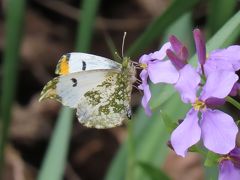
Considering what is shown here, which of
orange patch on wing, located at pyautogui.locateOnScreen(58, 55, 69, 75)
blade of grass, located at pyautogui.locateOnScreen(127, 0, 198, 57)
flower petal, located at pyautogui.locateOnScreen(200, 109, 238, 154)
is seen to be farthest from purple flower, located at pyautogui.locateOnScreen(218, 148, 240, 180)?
blade of grass, located at pyautogui.locateOnScreen(127, 0, 198, 57)

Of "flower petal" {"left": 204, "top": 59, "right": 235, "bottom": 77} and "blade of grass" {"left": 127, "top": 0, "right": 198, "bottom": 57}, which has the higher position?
"blade of grass" {"left": 127, "top": 0, "right": 198, "bottom": 57}

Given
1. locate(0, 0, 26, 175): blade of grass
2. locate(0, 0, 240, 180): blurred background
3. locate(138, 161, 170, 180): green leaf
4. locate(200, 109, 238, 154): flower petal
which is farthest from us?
locate(0, 0, 26, 175): blade of grass

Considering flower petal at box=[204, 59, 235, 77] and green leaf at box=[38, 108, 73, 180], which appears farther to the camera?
green leaf at box=[38, 108, 73, 180]

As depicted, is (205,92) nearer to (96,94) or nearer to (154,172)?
(96,94)

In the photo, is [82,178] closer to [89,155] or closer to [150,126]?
[89,155]

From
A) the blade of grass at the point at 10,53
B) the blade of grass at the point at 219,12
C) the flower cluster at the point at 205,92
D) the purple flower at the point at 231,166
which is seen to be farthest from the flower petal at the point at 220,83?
the blade of grass at the point at 10,53

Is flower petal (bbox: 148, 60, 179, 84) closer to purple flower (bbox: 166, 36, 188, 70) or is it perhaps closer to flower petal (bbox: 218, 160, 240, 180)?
purple flower (bbox: 166, 36, 188, 70)

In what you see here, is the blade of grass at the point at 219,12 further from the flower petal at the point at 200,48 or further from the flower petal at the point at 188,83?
the flower petal at the point at 188,83
